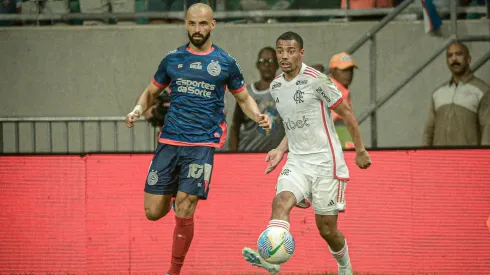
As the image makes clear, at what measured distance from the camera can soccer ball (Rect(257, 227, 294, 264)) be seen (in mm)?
7734

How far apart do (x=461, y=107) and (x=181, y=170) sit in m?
3.65

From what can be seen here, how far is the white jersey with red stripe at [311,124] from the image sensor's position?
27.2 feet

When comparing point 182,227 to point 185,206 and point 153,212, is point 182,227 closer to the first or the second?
point 185,206

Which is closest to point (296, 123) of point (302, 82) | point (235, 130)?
point (302, 82)

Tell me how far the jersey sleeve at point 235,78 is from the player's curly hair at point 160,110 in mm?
1877

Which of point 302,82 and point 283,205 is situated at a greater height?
point 302,82

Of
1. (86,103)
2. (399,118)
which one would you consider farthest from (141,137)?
(399,118)

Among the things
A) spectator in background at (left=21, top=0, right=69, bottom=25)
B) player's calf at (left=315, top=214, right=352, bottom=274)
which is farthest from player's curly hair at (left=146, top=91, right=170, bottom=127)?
player's calf at (left=315, top=214, right=352, bottom=274)

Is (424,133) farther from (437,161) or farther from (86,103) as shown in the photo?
(86,103)

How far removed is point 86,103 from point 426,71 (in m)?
4.21

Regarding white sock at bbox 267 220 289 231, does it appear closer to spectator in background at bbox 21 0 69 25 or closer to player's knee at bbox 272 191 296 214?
player's knee at bbox 272 191 296 214

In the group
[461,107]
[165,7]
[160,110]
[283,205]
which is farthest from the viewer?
[165,7]

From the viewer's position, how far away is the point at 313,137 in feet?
27.4

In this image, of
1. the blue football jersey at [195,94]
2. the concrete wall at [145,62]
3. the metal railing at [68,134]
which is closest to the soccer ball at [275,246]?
the blue football jersey at [195,94]
